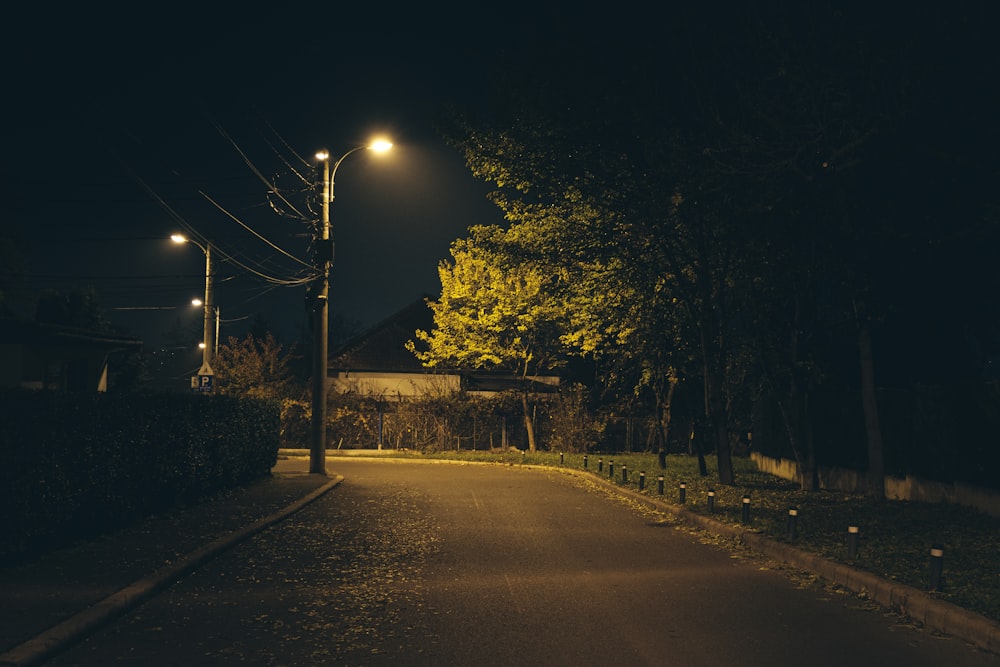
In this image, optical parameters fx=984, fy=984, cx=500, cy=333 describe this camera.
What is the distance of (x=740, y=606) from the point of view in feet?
28.2

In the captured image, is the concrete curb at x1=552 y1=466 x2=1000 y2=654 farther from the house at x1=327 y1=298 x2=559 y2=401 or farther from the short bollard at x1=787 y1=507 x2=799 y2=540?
the house at x1=327 y1=298 x2=559 y2=401

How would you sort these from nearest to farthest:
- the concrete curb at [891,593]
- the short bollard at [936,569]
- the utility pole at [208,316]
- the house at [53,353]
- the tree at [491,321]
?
the concrete curb at [891,593]
the short bollard at [936,569]
the house at [53,353]
the utility pole at [208,316]
the tree at [491,321]

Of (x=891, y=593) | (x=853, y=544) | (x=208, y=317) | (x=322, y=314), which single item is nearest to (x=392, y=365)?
(x=208, y=317)

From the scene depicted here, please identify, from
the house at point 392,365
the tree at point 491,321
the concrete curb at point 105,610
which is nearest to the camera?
the concrete curb at point 105,610

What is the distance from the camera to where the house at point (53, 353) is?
19781mm

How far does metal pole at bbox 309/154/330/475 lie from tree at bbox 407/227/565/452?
50.7 ft

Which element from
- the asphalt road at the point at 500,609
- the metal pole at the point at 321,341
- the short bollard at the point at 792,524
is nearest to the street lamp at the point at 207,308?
the metal pole at the point at 321,341

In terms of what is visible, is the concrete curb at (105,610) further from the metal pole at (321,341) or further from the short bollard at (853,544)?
the metal pole at (321,341)

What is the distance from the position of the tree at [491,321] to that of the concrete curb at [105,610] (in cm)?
2963

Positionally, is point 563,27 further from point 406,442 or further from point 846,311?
point 406,442

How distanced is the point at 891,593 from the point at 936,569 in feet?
1.44

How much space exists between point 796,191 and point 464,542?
649 centimetres

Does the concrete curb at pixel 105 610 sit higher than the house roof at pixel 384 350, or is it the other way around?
the house roof at pixel 384 350

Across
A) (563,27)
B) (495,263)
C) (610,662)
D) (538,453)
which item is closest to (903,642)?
(610,662)
